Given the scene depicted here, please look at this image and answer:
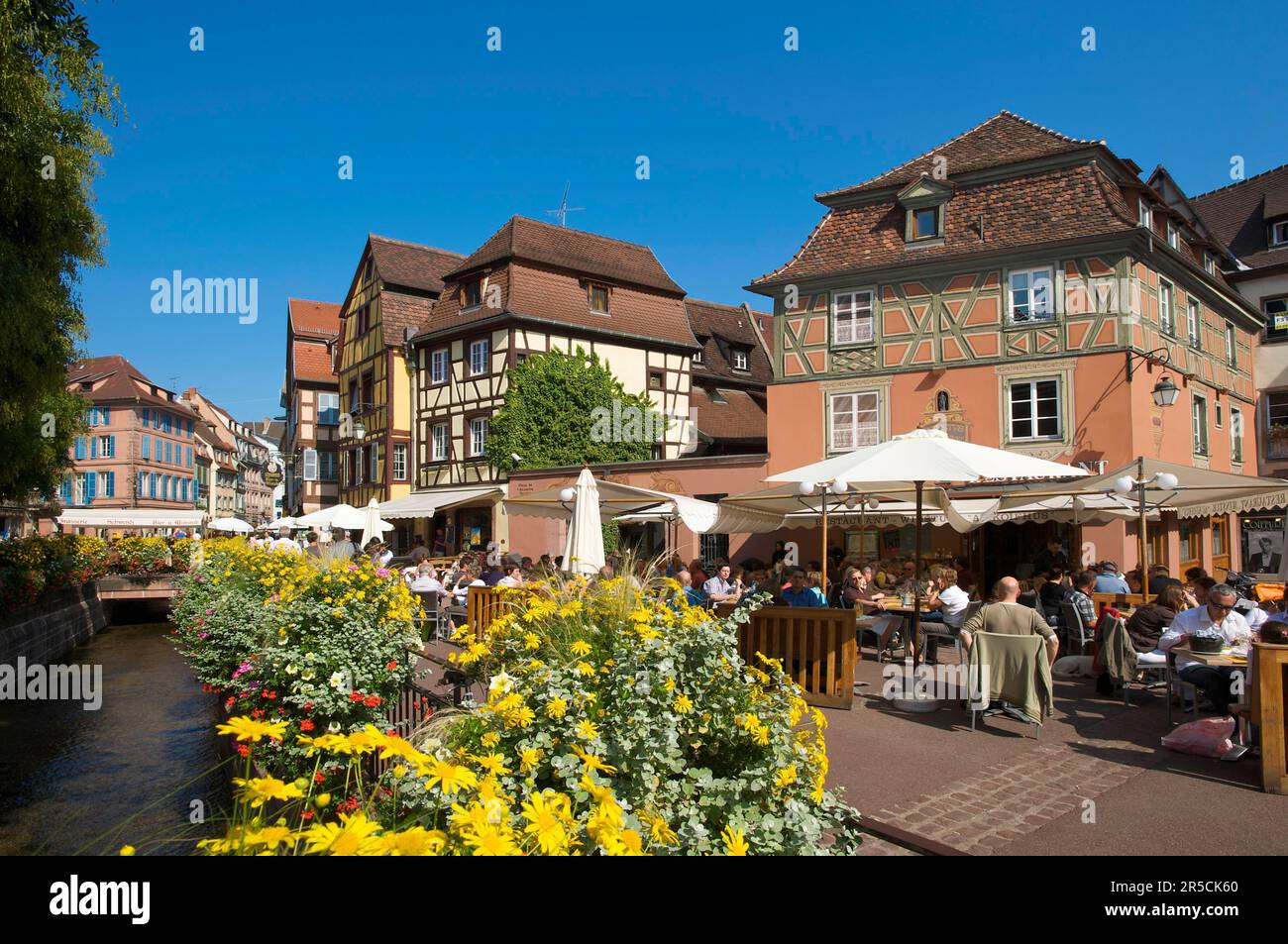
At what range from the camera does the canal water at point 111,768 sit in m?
7.83

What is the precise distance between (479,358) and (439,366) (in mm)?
2639

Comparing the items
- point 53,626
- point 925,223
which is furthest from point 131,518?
point 925,223

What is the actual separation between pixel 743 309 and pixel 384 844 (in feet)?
135

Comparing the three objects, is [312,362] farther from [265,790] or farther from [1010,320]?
[265,790]

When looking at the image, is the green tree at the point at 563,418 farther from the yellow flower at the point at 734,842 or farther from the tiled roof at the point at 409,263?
the yellow flower at the point at 734,842

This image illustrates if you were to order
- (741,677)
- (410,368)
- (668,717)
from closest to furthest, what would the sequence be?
(668,717) < (741,677) < (410,368)

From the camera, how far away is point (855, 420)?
74.4 ft

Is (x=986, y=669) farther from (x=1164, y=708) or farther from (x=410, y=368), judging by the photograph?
(x=410, y=368)

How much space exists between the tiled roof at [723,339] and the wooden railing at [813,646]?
2755 cm

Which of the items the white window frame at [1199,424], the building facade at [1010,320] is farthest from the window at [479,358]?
the white window frame at [1199,424]

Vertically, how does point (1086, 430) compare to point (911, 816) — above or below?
above

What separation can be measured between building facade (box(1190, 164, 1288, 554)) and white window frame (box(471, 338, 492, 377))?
2513cm
